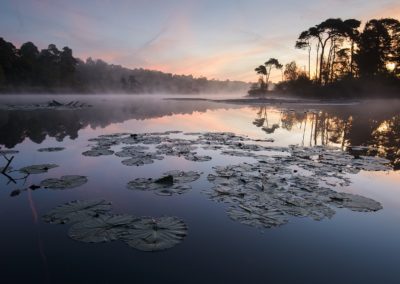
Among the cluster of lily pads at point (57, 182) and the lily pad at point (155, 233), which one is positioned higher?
the cluster of lily pads at point (57, 182)

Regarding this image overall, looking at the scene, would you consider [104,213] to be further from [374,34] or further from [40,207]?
[374,34]

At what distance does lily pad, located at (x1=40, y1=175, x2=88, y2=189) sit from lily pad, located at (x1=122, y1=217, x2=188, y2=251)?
116 inches

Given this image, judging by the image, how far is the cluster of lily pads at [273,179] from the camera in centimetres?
535

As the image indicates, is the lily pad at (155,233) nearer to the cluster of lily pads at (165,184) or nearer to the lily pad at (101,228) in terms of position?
the lily pad at (101,228)

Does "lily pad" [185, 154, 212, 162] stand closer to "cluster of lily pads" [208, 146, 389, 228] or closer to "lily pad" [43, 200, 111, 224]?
"cluster of lily pads" [208, 146, 389, 228]

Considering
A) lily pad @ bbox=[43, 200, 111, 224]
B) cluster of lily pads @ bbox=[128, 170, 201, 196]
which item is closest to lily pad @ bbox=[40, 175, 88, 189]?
cluster of lily pads @ bbox=[128, 170, 201, 196]

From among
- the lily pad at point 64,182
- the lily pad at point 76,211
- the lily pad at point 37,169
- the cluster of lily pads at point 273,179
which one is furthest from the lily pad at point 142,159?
the lily pad at point 76,211

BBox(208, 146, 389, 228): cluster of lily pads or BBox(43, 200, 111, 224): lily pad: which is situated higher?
BBox(43, 200, 111, 224): lily pad

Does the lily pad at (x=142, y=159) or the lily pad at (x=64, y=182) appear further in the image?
the lily pad at (x=142, y=159)

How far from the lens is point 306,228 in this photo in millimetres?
4738

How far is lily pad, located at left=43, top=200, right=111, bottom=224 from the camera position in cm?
481

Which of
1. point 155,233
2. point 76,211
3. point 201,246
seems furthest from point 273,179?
point 76,211

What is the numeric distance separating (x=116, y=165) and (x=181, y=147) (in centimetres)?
342

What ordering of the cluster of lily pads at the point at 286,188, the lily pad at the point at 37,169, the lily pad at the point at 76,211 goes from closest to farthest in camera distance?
the lily pad at the point at 76,211 < the cluster of lily pads at the point at 286,188 < the lily pad at the point at 37,169
